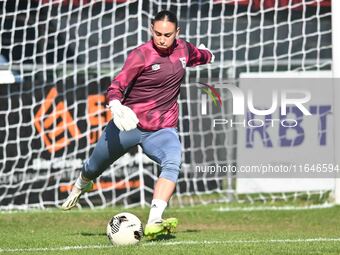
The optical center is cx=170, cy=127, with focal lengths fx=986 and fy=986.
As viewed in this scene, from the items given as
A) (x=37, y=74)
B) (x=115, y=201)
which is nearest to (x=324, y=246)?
(x=115, y=201)

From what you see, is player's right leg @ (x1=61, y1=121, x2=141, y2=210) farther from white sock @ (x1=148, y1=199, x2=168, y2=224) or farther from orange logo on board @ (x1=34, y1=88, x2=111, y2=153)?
orange logo on board @ (x1=34, y1=88, x2=111, y2=153)

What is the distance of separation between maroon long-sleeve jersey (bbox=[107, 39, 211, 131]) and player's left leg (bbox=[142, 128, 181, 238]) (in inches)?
4.8

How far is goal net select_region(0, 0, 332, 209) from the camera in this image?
1288cm

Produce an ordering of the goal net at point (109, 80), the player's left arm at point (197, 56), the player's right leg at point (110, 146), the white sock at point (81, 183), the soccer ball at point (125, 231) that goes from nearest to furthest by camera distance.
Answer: the soccer ball at point (125, 231) → the player's right leg at point (110, 146) → the player's left arm at point (197, 56) → the white sock at point (81, 183) → the goal net at point (109, 80)

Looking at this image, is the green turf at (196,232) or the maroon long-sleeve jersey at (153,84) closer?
the green turf at (196,232)

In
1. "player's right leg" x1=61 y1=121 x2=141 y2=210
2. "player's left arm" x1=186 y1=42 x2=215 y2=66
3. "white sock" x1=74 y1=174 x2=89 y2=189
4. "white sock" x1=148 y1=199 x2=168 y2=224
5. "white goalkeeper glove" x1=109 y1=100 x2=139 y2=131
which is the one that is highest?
"player's left arm" x1=186 y1=42 x2=215 y2=66

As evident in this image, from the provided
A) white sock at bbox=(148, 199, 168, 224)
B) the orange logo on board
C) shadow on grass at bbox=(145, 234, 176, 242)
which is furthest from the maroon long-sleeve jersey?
the orange logo on board

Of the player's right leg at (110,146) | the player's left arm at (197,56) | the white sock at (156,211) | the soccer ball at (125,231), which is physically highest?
the player's left arm at (197,56)

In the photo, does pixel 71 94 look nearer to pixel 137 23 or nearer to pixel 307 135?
pixel 137 23

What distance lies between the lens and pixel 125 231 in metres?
7.93

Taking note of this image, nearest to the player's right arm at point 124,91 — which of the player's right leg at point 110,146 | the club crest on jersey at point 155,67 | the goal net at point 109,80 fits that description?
the club crest on jersey at point 155,67

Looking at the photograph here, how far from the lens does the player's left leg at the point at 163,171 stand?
26.7ft

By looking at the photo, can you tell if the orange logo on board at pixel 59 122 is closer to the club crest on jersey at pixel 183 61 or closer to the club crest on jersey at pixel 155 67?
the club crest on jersey at pixel 183 61

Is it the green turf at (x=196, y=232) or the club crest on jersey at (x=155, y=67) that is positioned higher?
the club crest on jersey at (x=155, y=67)
